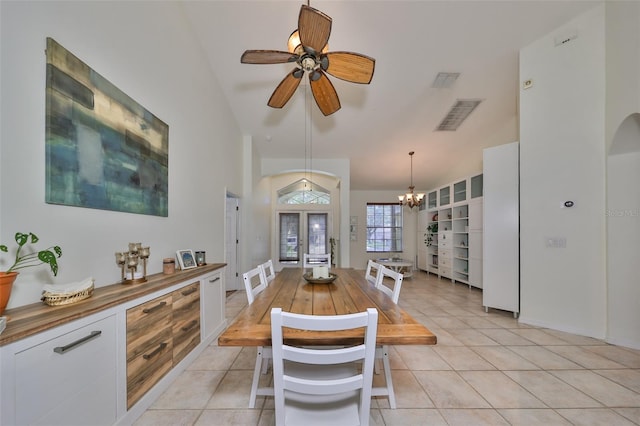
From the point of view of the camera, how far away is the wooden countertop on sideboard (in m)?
0.98

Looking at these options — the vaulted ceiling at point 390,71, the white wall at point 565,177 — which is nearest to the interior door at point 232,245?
the vaulted ceiling at point 390,71

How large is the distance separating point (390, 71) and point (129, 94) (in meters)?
3.22

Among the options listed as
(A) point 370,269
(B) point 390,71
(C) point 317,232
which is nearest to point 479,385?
(A) point 370,269

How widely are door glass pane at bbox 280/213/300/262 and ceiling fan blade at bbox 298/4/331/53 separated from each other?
6.14 m

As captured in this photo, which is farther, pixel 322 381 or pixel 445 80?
pixel 445 80

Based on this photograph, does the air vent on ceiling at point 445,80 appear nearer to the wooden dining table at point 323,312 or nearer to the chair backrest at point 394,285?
the chair backrest at point 394,285

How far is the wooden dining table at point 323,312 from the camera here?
1063 millimetres

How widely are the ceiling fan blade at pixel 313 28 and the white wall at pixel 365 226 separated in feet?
20.9

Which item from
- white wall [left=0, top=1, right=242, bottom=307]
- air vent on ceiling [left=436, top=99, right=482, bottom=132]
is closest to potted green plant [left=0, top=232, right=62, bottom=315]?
white wall [left=0, top=1, right=242, bottom=307]

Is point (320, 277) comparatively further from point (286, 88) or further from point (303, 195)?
point (303, 195)

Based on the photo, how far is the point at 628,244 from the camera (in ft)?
8.55

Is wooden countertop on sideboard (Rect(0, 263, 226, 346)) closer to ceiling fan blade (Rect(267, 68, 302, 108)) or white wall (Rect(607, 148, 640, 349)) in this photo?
ceiling fan blade (Rect(267, 68, 302, 108))

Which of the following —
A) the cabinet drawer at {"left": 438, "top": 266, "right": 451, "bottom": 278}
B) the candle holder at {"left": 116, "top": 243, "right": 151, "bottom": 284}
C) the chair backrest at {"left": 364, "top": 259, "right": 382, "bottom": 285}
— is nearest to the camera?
the candle holder at {"left": 116, "top": 243, "right": 151, "bottom": 284}

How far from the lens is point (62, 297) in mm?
1303
